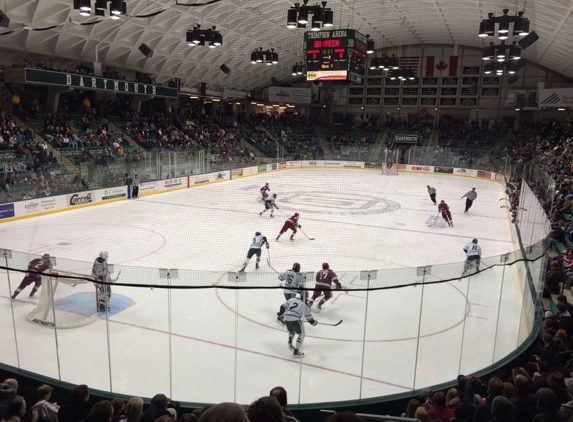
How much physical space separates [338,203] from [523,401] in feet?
53.6

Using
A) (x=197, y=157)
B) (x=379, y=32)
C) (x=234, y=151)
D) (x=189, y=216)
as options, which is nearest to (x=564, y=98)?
(x=379, y=32)

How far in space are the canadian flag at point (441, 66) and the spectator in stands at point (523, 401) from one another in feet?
132

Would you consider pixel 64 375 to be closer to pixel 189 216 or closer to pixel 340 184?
pixel 189 216

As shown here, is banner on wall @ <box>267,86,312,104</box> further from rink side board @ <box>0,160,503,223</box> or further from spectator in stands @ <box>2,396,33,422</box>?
spectator in stands @ <box>2,396,33,422</box>

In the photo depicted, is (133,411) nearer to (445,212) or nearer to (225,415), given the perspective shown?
(225,415)

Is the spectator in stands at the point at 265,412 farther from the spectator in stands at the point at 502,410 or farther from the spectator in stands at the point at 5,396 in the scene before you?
the spectator in stands at the point at 5,396

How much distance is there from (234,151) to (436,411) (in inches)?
1041

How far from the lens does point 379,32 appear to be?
3325 centimetres

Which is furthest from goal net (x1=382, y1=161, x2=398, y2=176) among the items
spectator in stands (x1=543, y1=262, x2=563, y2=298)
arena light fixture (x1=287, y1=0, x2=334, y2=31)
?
spectator in stands (x1=543, y1=262, x2=563, y2=298)

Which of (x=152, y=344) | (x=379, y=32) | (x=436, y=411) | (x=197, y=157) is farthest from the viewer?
(x=379, y=32)

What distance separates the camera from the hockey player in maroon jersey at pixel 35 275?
19.5 ft

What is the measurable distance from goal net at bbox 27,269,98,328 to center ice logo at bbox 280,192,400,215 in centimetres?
1211

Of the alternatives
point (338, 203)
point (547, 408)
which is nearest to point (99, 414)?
point (547, 408)

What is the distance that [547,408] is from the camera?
342 cm
